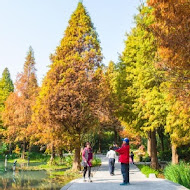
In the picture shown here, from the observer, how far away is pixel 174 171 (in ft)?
36.2

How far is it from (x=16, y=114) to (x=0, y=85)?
18638 mm

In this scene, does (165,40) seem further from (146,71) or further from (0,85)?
(0,85)

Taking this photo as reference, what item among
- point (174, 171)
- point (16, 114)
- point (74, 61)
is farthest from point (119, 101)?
point (16, 114)

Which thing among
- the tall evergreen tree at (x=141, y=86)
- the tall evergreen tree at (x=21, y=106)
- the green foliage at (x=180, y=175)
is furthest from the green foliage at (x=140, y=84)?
the tall evergreen tree at (x=21, y=106)

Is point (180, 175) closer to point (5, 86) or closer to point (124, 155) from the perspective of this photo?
point (124, 155)

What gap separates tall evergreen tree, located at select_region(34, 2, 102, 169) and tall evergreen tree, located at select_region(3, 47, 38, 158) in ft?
47.0

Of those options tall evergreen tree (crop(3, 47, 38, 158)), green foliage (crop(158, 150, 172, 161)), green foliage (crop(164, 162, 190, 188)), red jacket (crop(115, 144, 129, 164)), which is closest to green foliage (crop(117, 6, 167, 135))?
green foliage (crop(164, 162, 190, 188))

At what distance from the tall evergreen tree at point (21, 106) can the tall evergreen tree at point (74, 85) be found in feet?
47.0

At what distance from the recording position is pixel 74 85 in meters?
18.0

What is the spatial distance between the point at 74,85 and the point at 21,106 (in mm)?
17730

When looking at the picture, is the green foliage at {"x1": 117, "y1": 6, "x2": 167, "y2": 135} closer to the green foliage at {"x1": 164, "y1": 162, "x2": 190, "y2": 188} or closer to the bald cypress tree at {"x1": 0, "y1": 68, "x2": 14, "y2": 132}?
the green foliage at {"x1": 164, "y1": 162, "x2": 190, "y2": 188}

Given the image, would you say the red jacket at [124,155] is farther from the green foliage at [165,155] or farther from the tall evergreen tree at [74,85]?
the green foliage at [165,155]

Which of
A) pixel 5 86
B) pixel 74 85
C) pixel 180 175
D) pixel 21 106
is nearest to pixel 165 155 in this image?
pixel 74 85

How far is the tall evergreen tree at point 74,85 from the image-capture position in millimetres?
17766
